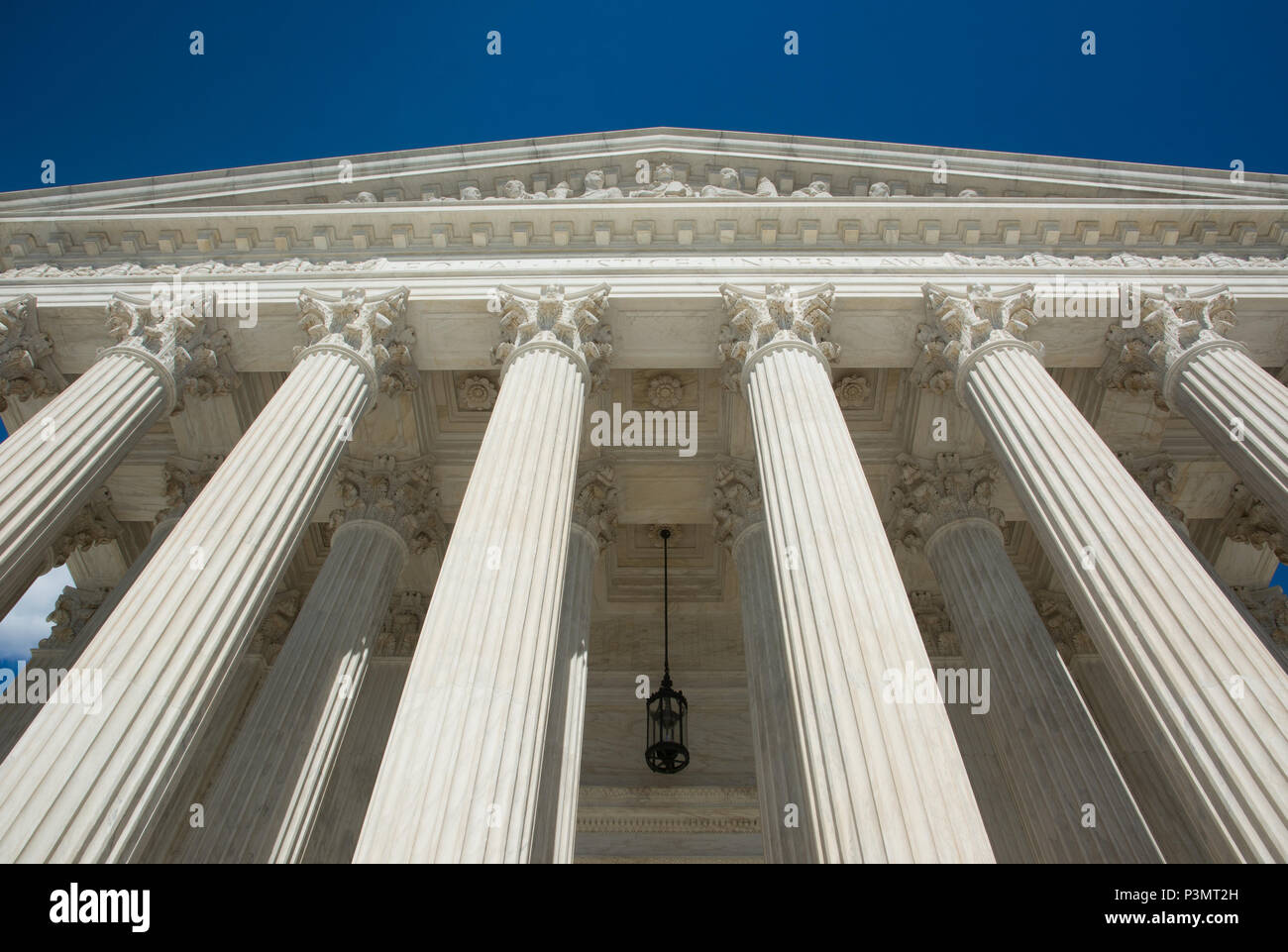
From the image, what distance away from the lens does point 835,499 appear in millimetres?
12805

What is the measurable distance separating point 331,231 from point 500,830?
15.1 meters

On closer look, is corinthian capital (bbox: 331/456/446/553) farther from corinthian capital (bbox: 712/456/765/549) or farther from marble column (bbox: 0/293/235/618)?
corinthian capital (bbox: 712/456/765/549)

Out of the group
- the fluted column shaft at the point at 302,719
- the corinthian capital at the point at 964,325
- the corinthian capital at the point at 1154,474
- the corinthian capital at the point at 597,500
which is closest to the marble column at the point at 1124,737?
the corinthian capital at the point at 1154,474

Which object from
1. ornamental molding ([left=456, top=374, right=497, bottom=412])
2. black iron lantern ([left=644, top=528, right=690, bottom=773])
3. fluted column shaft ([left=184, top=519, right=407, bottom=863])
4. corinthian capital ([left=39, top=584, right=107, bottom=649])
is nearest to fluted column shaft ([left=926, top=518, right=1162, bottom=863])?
black iron lantern ([left=644, top=528, right=690, bottom=773])

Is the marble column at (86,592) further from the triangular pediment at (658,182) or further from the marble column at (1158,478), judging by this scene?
the marble column at (1158,478)

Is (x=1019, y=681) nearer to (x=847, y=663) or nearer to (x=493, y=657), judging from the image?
(x=847, y=663)

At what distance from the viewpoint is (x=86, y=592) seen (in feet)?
73.8

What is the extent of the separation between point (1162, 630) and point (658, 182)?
1519 cm

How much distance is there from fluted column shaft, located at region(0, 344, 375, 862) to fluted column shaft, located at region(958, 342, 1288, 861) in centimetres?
1128

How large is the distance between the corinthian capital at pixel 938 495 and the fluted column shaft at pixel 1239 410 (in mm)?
3958

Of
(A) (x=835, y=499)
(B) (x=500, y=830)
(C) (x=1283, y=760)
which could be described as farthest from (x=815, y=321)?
(B) (x=500, y=830)
